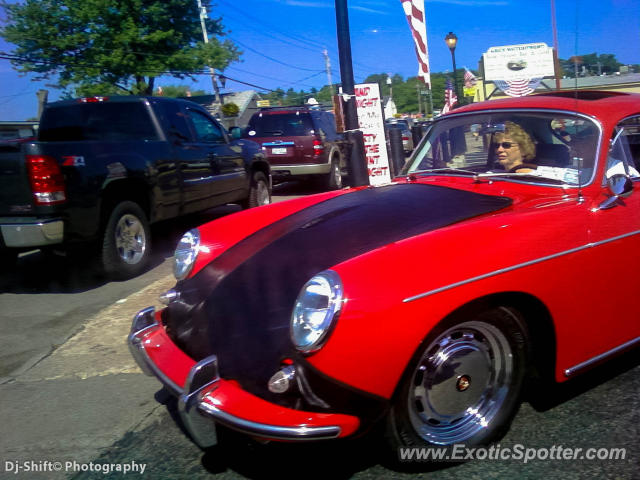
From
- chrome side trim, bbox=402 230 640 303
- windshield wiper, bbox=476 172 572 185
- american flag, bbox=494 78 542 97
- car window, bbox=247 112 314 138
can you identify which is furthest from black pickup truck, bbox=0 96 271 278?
american flag, bbox=494 78 542 97

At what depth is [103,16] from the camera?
30.1 meters

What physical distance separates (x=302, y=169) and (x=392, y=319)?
1006cm

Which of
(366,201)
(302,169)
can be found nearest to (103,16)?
(302,169)

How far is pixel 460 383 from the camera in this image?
2346 mm

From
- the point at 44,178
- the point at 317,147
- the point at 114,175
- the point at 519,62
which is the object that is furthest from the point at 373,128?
the point at 44,178

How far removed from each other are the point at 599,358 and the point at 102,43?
3282cm

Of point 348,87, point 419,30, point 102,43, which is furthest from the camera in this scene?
point 102,43

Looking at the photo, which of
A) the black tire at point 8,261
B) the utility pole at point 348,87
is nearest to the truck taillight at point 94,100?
the black tire at point 8,261

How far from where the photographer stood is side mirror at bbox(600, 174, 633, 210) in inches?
108

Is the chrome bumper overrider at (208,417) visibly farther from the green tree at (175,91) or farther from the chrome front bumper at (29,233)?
the green tree at (175,91)

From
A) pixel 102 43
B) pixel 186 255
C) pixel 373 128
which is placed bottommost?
pixel 186 255

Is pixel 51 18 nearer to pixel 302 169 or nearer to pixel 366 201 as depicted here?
pixel 302 169

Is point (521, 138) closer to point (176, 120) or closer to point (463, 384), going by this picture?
point (463, 384)

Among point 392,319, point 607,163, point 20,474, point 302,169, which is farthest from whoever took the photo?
point 302,169
